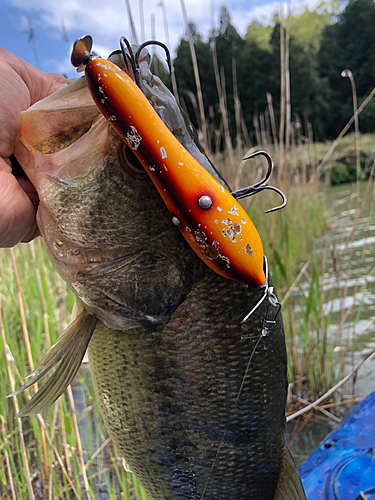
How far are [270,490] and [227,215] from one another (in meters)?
0.94

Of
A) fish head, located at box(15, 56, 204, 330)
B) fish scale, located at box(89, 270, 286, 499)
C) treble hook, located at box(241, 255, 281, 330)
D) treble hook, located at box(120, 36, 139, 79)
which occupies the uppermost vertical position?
treble hook, located at box(120, 36, 139, 79)

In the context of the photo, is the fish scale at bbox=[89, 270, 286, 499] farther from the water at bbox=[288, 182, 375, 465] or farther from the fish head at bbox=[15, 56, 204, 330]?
the water at bbox=[288, 182, 375, 465]

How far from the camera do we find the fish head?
2.81 ft

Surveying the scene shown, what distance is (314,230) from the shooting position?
24.3 feet

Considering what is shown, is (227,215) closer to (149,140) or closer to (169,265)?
(149,140)

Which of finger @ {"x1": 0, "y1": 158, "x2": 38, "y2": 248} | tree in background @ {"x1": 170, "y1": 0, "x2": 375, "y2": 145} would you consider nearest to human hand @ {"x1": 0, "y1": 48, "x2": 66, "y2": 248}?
finger @ {"x1": 0, "y1": 158, "x2": 38, "y2": 248}

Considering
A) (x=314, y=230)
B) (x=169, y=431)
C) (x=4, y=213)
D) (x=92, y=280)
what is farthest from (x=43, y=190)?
(x=314, y=230)

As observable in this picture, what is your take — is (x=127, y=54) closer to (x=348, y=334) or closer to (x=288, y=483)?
(x=288, y=483)

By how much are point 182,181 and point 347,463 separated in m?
1.74

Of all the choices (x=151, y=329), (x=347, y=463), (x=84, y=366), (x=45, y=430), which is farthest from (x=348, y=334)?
(x=151, y=329)

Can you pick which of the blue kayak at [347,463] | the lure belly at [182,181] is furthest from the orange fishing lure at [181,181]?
the blue kayak at [347,463]

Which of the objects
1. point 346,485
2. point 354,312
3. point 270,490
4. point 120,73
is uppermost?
point 120,73

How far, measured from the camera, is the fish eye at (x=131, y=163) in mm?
846

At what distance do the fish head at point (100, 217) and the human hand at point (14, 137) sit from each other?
3 centimetres
